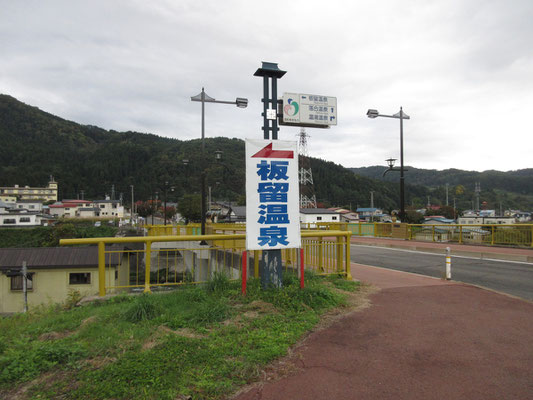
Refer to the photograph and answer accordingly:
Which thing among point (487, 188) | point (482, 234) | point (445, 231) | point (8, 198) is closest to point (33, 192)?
point (8, 198)

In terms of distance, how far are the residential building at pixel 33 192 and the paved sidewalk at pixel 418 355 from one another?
136668mm

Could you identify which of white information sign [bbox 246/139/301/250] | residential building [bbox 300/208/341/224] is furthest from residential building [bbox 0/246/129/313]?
residential building [bbox 300/208/341/224]

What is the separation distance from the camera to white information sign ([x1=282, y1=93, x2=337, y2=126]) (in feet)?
20.8

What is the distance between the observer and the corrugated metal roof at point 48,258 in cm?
2269

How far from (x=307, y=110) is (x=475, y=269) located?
816 cm

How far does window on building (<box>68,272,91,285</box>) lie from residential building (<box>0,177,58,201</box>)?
371 ft

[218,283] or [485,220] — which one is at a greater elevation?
[218,283]

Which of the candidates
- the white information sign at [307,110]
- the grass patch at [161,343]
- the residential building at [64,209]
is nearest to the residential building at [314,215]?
the white information sign at [307,110]

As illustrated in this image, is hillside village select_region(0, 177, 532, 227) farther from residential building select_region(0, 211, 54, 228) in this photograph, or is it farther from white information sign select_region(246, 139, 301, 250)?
white information sign select_region(246, 139, 301, 250)

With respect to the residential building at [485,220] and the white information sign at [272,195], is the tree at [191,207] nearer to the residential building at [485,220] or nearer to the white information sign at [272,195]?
the residential building at [485,220]

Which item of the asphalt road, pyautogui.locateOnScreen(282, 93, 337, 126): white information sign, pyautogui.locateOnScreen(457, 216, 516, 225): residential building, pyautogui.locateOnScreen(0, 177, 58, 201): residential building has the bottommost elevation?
pyautogui.locateOnScreen(457, 216, 516, 225): residential building

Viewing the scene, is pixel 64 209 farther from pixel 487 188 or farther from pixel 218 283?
pixel 487 188

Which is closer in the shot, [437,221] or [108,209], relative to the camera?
[437,221]

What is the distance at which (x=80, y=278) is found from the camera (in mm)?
23609
